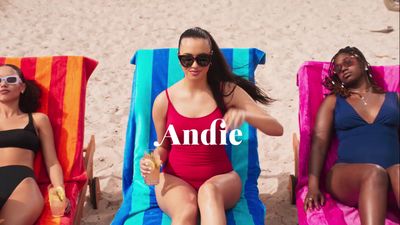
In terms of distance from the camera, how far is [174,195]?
2623 mm

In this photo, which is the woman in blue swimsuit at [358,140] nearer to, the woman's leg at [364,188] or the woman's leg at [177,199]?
the woman's leg at [364,188]

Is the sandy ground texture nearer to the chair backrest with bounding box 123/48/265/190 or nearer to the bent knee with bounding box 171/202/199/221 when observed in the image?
the chair backrest with bounding box 123/48/265/190

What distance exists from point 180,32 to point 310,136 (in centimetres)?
406

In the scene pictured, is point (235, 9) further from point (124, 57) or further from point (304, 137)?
point (304, 137)

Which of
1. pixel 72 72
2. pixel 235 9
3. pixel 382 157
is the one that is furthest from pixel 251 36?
pixel 382 157

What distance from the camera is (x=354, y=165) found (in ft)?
9.26

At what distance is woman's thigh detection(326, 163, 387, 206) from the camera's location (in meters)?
2.66

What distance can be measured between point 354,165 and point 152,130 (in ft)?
4.52

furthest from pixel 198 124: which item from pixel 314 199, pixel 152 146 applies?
pixel 314 199

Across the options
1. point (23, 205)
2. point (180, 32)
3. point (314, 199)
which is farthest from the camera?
point (180, 32)

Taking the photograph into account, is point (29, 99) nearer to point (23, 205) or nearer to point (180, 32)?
point (23, 205)

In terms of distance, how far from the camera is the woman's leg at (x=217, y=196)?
2.41 m

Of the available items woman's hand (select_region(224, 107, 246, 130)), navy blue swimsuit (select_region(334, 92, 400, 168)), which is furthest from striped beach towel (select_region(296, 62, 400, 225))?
woman's hand (select_region(224, 107, 246, 130))

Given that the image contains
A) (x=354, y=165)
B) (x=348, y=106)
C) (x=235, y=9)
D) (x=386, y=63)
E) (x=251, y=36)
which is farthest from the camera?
(x=235, y=9)
